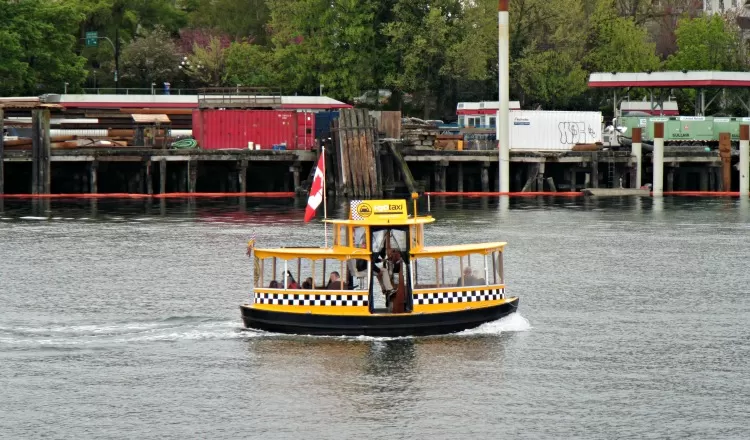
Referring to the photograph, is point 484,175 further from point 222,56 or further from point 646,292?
point 646,292

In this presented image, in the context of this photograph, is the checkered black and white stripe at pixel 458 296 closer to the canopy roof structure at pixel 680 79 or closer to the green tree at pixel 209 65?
the canopy roof structure at pixel 680 79

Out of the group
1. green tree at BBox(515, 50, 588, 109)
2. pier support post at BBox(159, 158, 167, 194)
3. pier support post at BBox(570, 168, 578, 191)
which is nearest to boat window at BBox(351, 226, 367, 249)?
pier support post at BBox(159, 158, 167, 194)

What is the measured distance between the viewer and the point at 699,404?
33812 millimetres

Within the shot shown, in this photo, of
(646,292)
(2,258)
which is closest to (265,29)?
(2,258)

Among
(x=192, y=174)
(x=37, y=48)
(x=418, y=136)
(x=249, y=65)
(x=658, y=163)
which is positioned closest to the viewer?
(x=658, y=163)

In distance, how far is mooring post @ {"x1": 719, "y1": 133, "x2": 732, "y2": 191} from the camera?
92.4m

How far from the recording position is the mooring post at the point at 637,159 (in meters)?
93.9

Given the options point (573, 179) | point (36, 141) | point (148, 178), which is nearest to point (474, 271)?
point (36, 141)

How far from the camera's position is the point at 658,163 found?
303 feet

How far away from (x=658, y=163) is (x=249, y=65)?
41118 millimetres

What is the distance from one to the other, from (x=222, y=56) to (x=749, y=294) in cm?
7927

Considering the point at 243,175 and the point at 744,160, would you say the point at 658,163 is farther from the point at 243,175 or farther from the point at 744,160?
the point at 243,175

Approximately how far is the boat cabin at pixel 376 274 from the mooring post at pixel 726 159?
56148 millimetres

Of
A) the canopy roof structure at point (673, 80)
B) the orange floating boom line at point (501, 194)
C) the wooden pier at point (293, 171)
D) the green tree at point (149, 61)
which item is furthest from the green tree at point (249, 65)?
the canopy roof structure at point (673, 80)
